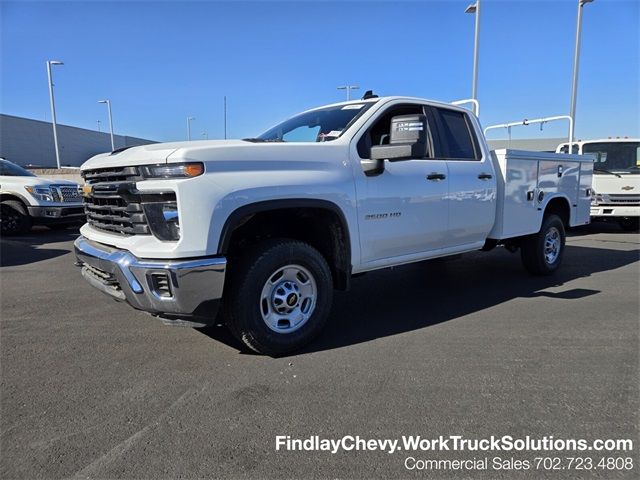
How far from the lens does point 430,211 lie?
4457 mm

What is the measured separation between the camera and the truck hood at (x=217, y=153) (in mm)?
3049

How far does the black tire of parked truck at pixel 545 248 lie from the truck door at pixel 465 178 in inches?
48.3

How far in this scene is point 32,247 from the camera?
8820 millimetres

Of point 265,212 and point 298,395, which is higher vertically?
point 265,212

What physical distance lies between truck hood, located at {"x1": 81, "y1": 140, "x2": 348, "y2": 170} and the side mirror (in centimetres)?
40

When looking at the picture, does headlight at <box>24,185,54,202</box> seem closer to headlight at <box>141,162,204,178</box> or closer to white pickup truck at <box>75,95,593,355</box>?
white pickup truck at <box>75,95,593,355</box>

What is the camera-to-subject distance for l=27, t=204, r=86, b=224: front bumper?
10.1 m

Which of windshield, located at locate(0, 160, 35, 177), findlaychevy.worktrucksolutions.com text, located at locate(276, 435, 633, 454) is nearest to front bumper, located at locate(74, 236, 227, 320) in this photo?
findlaychevy.worktrucksolutions.com text, located at locate(276, 435, 633, 454)

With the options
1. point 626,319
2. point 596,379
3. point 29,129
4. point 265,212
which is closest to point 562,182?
point 626,319

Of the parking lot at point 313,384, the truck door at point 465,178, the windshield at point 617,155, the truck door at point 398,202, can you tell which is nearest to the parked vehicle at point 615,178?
the windshield at point 617,155

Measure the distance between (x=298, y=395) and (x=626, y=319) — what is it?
11.7 ft

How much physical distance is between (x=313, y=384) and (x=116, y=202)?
79.4 inches

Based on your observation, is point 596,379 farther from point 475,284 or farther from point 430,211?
point 475,284

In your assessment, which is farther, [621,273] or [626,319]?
[621,273]
